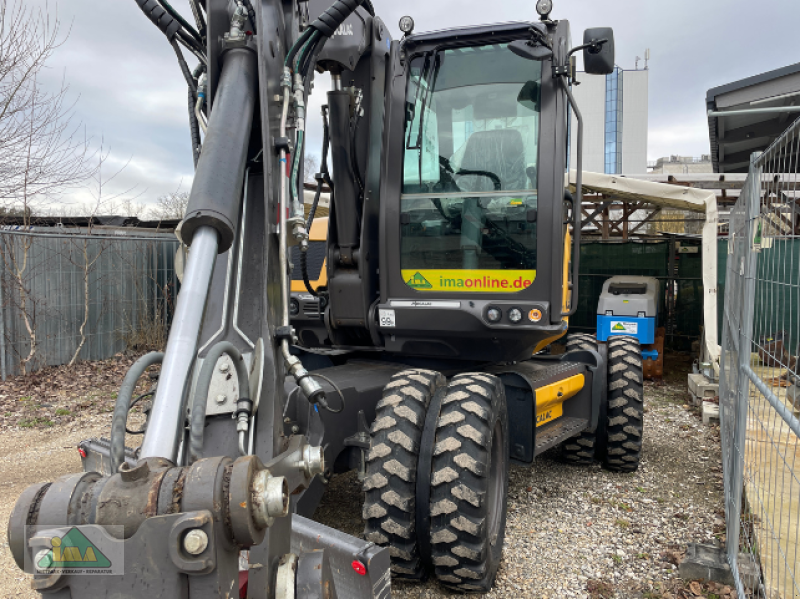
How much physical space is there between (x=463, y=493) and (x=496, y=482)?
2.09 ft

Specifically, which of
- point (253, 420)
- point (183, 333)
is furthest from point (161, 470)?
point (253, 420)

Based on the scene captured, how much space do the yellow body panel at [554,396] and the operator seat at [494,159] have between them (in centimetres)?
139

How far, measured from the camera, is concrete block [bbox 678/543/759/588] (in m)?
3.13

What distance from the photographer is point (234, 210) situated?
6.47 feet

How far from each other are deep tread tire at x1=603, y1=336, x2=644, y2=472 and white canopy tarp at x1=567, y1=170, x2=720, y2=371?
3075 mm

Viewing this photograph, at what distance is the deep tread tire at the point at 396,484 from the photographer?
9.47 feet

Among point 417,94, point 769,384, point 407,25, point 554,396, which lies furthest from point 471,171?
point 769,384

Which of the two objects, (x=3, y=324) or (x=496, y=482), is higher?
(x=3, y=324)

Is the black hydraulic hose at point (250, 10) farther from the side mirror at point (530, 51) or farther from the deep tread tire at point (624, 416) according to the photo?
the deep tread tire at point (624, 416)

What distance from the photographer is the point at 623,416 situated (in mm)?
5023

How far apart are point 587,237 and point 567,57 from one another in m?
11.0

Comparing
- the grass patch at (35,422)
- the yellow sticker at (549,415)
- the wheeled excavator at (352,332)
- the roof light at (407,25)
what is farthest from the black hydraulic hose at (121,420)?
the grass patch at (35,422)

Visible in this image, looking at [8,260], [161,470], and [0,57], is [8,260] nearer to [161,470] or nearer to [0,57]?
[0,57]

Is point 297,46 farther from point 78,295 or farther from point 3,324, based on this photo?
point 78,295
